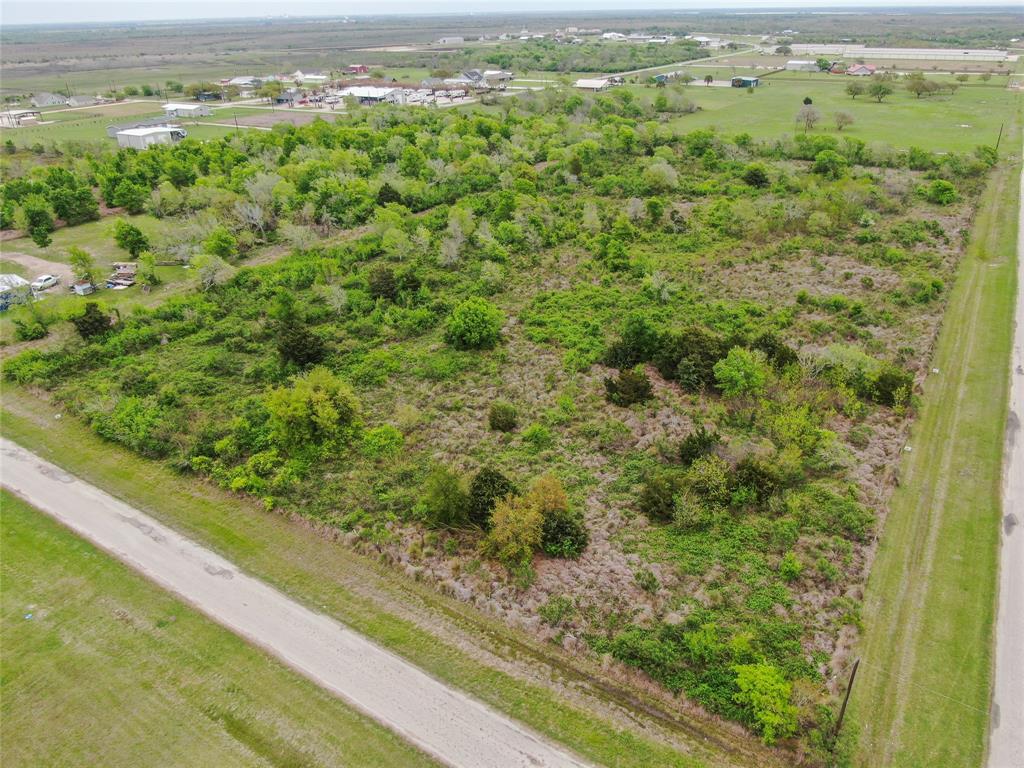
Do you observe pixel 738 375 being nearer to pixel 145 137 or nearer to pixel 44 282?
pixel 44 282

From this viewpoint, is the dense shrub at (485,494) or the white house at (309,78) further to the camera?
the white house at (309,78)

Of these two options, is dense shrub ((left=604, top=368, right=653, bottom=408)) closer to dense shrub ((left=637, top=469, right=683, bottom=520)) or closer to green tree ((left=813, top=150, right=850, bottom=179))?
dense shrub ((left=637, top=469, right=683, bottom=520))

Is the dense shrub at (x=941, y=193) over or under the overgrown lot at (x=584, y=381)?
over

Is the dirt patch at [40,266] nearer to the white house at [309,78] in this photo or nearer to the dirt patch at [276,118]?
the dirt patch at [276,118]

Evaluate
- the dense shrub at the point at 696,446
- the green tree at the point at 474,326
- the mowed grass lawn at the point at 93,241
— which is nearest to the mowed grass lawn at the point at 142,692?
the dense shrub at the point at 696,446

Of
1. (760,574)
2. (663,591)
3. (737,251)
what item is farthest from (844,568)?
(737,251)

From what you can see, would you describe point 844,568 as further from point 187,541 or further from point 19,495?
point 19,495
